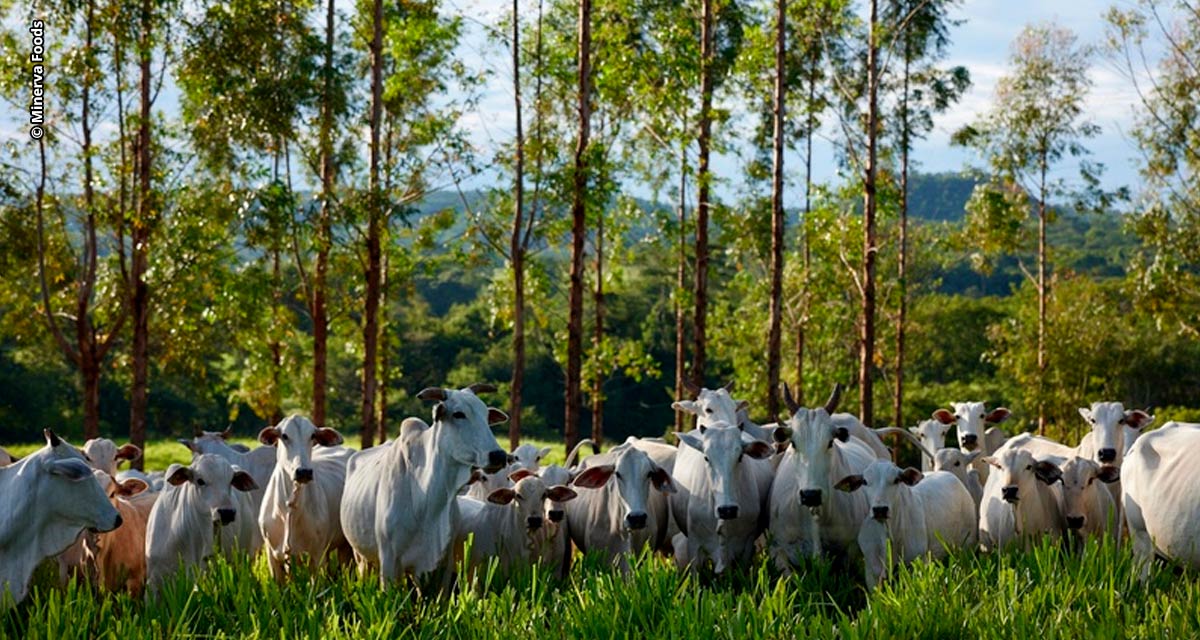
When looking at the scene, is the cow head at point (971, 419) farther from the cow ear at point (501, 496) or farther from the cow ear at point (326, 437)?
the cow ear at point (326, 437)

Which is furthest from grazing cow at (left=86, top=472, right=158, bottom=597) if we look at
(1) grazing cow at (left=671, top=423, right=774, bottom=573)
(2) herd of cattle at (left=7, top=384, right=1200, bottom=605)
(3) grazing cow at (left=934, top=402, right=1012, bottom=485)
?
(3) grazing cow at (left=934, top=402, right=1012, bottom=485)

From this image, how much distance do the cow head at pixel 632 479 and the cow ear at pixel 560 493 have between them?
23 centimetres

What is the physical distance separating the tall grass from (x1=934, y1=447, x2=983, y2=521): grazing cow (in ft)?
13.5

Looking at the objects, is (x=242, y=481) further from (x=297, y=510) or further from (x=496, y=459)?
(x=496, y=459)

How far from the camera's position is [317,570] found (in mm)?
9047

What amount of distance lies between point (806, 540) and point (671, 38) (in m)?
11.8

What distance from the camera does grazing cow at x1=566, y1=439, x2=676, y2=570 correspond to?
31.8ft

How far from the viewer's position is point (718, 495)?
963cm

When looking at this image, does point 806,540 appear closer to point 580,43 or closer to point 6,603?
point 6,603

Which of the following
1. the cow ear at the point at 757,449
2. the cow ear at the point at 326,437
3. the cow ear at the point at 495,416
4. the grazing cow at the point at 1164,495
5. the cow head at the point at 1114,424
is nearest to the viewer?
the grazing cow at the point at 1164,495

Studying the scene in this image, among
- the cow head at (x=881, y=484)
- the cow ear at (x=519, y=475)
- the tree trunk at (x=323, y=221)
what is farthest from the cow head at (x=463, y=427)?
the tree trunk at (x=323, y=221)

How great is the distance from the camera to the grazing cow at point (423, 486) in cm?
880

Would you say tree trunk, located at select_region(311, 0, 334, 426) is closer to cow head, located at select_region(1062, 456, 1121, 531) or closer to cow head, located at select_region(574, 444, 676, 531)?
cow head, located at select_region(574, 444, 676, 531)

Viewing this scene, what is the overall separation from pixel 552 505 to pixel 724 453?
1.33 meters
